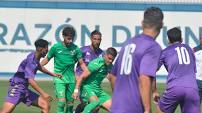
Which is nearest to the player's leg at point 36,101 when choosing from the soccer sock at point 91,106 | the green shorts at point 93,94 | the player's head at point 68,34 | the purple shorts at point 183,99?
the soccer sock at point 91,106

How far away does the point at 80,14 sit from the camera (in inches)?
1030

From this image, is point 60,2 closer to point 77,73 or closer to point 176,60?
→ point 77,73

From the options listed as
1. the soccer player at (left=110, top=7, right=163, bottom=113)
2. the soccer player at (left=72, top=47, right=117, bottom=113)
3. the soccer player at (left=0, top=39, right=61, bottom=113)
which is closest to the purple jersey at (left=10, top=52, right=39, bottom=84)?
the soccer player at (left=0, top=39, right=61, bottom=113)

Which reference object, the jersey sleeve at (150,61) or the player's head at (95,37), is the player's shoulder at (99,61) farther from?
the jersey sleeve at (150,61)

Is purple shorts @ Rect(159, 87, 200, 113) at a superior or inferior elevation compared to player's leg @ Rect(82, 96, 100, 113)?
superior

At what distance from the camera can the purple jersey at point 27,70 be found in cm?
1227

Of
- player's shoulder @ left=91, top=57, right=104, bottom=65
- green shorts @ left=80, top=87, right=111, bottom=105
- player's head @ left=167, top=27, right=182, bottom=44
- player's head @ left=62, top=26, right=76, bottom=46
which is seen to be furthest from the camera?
player's head @ left=62, top=26, right=76, bottom=46

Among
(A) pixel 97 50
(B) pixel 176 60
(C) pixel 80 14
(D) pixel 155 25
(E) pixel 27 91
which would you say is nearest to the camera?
(D) pixel 155 25

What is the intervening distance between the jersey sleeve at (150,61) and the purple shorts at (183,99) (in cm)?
376

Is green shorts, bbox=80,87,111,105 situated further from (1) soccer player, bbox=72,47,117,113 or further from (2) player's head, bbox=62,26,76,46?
(2) player's head, bbox=62,26,76,46

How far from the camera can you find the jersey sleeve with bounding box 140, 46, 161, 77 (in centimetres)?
707

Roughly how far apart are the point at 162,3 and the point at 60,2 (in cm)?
387

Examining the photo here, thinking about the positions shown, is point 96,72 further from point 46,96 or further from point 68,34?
point 46,96

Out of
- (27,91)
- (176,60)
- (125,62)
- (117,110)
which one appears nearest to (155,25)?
(125,62)
